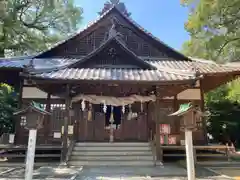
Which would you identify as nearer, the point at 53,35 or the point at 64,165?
the point at 64,165

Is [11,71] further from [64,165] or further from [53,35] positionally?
[53,35]

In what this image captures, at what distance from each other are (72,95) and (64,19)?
14.6 meters

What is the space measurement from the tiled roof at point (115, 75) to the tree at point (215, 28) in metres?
8.23

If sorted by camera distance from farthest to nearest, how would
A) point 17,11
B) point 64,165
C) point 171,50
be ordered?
point 17,11, point 171,50, point 64,165

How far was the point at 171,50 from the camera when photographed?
1411cm

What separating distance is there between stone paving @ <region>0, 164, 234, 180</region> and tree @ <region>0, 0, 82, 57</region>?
44.6ft

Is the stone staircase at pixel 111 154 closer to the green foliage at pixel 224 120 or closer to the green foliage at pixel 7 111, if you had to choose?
the green foliage at pixel 7 111

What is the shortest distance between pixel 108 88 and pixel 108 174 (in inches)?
168

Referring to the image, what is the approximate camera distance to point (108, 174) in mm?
7504

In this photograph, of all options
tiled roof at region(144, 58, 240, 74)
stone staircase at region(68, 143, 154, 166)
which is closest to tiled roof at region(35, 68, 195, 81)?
tiled roof at region(144, 58, 240, 74)

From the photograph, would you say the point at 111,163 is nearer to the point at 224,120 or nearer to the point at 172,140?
the point at 172,140

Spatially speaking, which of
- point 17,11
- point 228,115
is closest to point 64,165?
point 228,115

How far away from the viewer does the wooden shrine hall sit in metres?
9.45

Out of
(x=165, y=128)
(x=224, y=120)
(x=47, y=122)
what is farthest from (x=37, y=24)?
(x=224, y=120)
